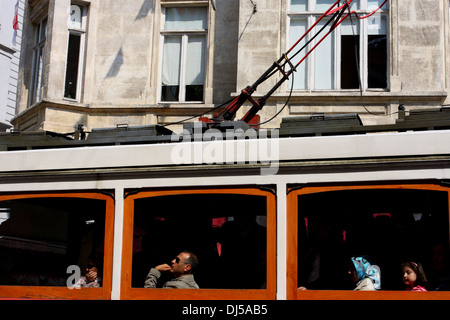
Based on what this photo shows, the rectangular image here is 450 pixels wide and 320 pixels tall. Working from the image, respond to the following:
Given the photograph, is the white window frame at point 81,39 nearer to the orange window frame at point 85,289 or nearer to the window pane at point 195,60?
the window pane at point 195,60

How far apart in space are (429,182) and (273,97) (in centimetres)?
816

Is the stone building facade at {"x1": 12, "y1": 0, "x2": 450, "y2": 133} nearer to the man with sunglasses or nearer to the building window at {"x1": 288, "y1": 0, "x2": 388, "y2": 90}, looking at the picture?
the building window at {"x1": 288, "y1": 0, "x2": 388, "y2": 90}

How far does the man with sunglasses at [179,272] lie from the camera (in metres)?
5.50

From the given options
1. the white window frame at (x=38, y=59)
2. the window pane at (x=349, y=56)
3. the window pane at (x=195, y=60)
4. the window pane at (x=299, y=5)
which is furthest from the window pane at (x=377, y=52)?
the white window frame at (x=38, y=59)

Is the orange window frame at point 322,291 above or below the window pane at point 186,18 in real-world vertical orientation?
below

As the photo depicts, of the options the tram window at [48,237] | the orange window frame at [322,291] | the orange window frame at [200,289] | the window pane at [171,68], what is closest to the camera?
the orange window frame at [322,291]

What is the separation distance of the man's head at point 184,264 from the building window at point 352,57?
26.9 feet

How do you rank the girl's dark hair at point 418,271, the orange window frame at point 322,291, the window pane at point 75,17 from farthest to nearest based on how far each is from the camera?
the window pane at point 75,17 < the girl's dark hair at point 418,271 < the orange window frame at point 322,291

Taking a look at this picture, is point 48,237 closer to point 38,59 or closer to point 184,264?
point 184,264

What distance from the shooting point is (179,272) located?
18.4ft

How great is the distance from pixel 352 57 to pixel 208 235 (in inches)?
335

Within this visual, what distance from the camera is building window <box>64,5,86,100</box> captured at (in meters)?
14.7

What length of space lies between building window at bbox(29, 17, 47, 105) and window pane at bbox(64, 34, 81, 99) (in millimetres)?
1001

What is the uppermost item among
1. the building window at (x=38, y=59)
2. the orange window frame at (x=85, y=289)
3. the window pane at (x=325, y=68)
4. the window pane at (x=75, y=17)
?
the window pane at (x=75, y=17)
